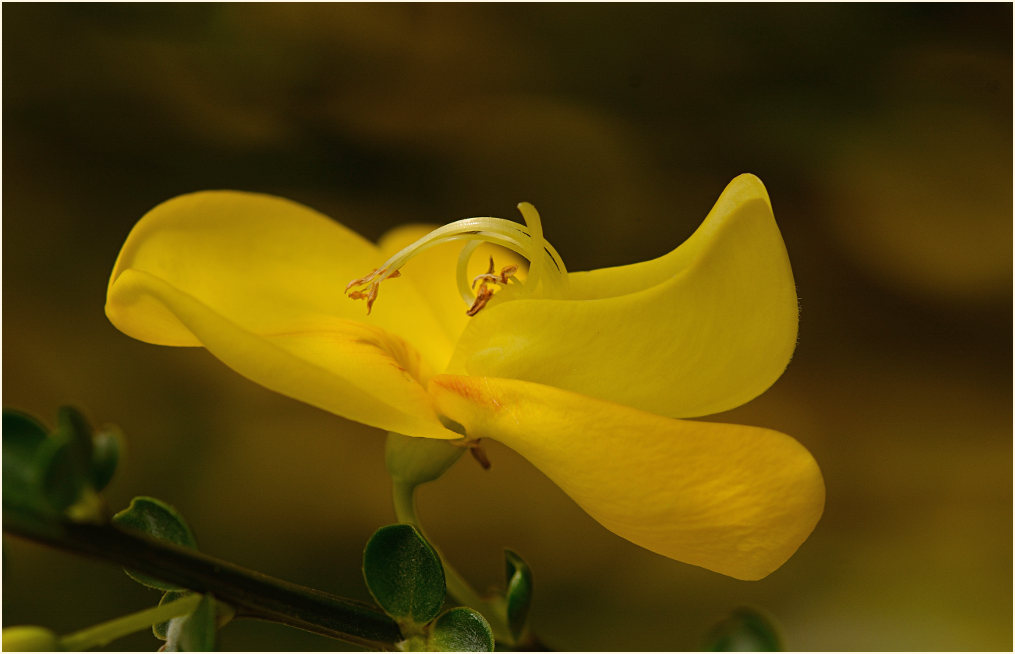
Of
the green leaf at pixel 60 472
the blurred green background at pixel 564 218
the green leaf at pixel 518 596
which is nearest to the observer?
the green leaf at pixel 60 472

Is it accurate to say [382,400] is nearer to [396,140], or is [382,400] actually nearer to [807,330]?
[396,140]

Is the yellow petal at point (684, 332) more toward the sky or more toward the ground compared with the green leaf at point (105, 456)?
more toward the sky

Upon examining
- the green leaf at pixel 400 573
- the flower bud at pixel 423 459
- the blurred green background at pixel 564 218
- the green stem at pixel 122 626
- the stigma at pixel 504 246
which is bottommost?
the green stem at pixel 122 626

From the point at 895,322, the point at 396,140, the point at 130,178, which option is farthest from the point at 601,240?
the point at 130,178

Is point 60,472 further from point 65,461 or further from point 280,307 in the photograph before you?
point 280,307

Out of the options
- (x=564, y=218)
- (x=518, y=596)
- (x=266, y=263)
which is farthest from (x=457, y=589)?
(x=564, y=218)

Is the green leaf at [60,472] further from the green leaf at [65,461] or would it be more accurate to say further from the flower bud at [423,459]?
the flower bud at [423,459]

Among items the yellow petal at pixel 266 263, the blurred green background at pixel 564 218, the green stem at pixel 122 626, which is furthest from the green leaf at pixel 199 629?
the blurred green background at pixel 564 218
